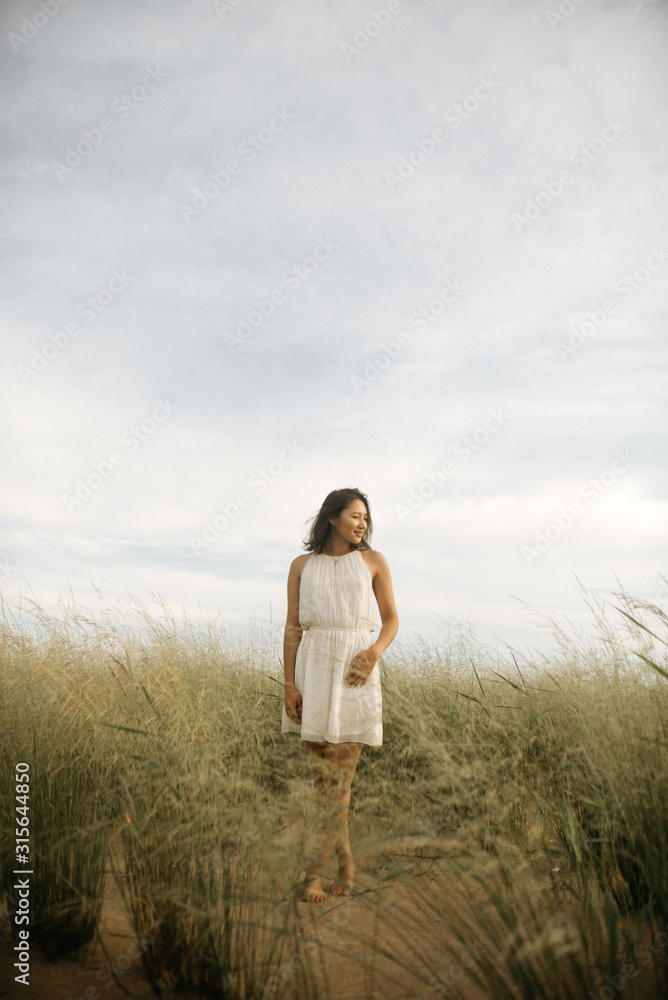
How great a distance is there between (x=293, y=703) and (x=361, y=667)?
394 millimetres

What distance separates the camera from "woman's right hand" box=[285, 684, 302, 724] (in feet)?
10.5

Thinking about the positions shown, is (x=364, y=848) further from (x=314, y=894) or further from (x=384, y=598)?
(x=384, y=598)

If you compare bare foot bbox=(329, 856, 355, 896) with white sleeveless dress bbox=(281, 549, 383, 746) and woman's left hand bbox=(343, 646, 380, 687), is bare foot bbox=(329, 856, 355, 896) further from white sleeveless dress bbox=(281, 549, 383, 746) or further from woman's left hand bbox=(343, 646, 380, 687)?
woman's left hand bbox=(343, 646, 380, 687)

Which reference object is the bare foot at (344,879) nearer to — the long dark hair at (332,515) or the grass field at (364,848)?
the grass field at (364,848)

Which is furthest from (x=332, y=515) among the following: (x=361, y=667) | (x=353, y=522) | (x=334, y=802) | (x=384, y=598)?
(x=334, y=802)

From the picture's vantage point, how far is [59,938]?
2395 mm

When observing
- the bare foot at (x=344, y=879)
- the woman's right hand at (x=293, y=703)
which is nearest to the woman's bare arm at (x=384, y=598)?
the woman's right hand at (x=293, y=703)

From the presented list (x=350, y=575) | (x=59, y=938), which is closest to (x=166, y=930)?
(x=59, y=938)

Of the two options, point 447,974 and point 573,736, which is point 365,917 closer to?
point 447,974

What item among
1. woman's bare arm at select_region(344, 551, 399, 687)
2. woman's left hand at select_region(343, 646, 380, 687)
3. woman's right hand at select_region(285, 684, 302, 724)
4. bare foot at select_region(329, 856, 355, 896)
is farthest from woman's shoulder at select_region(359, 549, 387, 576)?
bare foot at select_region(329, 856, 355, 896)

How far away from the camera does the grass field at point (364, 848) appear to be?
1.95 m

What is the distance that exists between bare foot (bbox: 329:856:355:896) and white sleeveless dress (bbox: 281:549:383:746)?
1.70ft

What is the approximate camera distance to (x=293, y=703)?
10.5 ft

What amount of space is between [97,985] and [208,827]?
0.60m
